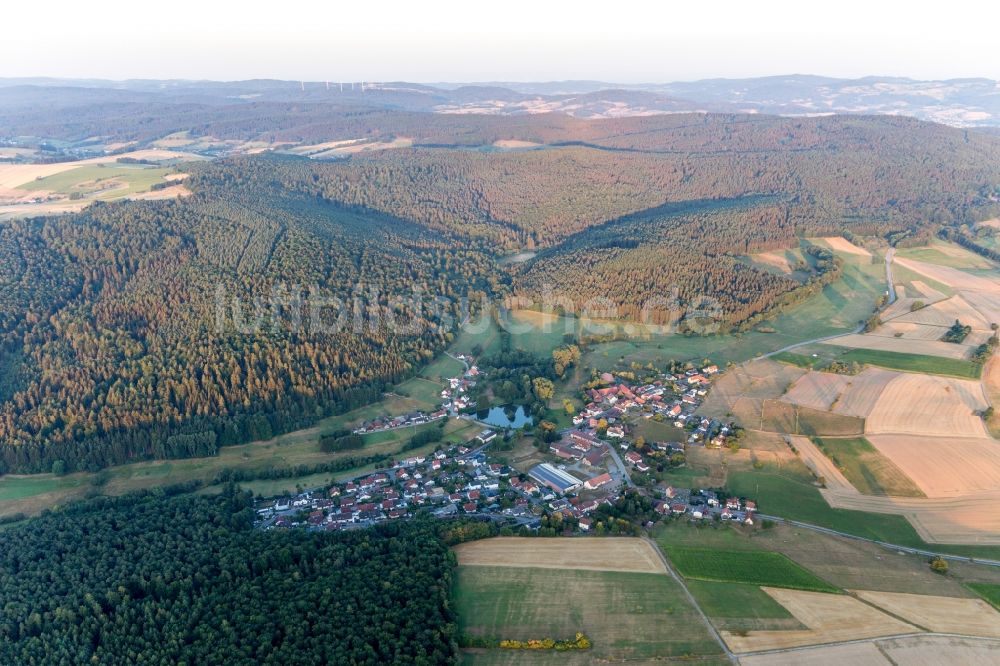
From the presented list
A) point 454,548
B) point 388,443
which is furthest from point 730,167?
point 454,548

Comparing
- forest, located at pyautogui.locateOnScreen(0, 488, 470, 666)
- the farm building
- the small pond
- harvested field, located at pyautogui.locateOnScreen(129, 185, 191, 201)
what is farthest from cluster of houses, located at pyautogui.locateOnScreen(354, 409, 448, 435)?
harvested field, located at pyautogui.locateOnScreen(129, 185, 191, 201)

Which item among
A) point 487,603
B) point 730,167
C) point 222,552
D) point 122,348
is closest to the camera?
point 487,603

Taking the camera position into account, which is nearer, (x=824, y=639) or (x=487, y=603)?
(x=824, y=639)

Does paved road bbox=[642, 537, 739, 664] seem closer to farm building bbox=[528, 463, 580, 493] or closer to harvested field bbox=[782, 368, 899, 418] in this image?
farm building bbox=[528, 463, 580, 493]

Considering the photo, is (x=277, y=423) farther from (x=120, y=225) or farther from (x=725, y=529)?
(x=120, y=225)

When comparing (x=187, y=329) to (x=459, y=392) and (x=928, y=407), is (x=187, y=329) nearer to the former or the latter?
(x=459, y=392)

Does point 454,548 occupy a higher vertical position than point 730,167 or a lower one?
lower

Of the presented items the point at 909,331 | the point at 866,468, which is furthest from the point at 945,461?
the point at 909,331

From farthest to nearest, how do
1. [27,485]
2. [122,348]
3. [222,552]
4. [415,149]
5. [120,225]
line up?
[415,149]
[120,225]
[122,348]
[27,485]
[222,552]
